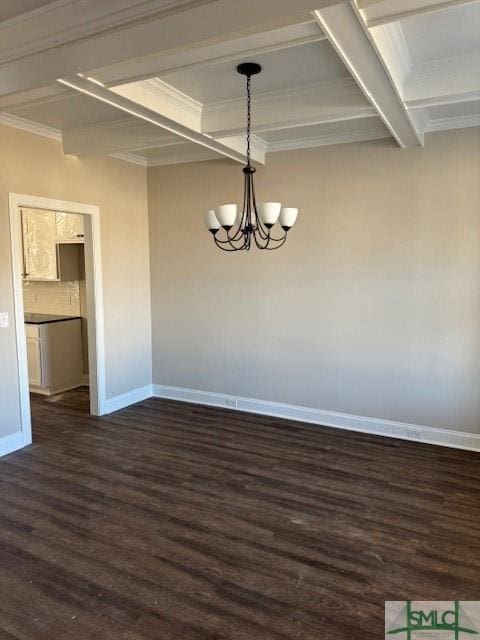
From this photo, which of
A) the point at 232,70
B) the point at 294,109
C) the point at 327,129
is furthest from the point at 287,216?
the point at 327,129

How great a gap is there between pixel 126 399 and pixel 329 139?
3562 millimetres

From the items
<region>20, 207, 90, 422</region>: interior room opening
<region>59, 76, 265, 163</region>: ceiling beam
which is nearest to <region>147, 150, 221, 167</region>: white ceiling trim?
<region>59, 76, 265, 163</region>: ceiling beam

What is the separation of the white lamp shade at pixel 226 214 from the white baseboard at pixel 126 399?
2.87 m

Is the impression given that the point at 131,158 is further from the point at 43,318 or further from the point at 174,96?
the point at 43,318

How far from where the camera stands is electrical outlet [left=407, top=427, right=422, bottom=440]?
14.1 feet

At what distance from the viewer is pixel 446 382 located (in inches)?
163

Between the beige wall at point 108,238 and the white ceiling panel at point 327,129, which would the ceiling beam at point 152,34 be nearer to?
the beige wall at point 108,238

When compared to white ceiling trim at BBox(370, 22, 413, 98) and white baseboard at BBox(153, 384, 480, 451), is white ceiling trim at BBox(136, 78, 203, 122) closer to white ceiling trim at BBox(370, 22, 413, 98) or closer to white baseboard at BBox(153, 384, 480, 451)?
white ceiling trim at BBox(370, 22, 413, 98)

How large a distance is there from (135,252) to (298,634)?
4219 millimetres

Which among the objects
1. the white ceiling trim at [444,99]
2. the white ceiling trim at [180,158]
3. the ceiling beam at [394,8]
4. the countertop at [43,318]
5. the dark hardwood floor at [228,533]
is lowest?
the dark hardwood floor at [228,533]

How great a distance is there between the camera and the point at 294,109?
3.43 metres

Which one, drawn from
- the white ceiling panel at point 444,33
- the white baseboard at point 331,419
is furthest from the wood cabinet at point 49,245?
the white ceiling panel at point 444,33

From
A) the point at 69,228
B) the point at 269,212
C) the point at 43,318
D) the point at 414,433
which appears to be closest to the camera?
the point at 269,212

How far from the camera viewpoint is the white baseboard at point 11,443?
13.3ft
